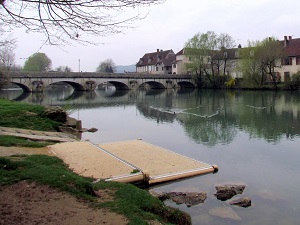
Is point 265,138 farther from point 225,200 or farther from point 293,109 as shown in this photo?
point 293,109

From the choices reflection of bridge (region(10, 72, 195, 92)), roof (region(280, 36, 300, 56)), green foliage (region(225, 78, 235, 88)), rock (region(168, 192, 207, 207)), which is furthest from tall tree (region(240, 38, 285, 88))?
rock (region(168, 192, 207, 207))

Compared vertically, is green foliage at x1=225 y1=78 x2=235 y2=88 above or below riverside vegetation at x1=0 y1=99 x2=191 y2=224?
above

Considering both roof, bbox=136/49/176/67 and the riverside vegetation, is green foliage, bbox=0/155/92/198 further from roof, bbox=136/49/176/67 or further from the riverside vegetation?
roof, bbox=136/49/176/67

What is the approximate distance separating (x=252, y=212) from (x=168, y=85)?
71.7m

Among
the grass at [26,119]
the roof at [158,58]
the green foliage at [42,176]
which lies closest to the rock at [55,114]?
the grass at [26,119]

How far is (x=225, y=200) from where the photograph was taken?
8.73 m

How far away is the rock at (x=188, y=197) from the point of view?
333 inches

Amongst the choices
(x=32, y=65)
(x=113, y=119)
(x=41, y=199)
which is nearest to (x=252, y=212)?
(x=41, y=199)

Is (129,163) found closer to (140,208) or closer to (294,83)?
(140,208)

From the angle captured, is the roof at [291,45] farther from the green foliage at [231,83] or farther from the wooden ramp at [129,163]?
the wooden ramp at [129,163]

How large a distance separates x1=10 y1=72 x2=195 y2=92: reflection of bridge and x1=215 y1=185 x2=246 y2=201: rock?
4994 centimetres

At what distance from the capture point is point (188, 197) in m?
8.66

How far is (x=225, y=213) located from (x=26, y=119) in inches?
485

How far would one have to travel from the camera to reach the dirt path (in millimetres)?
5227
